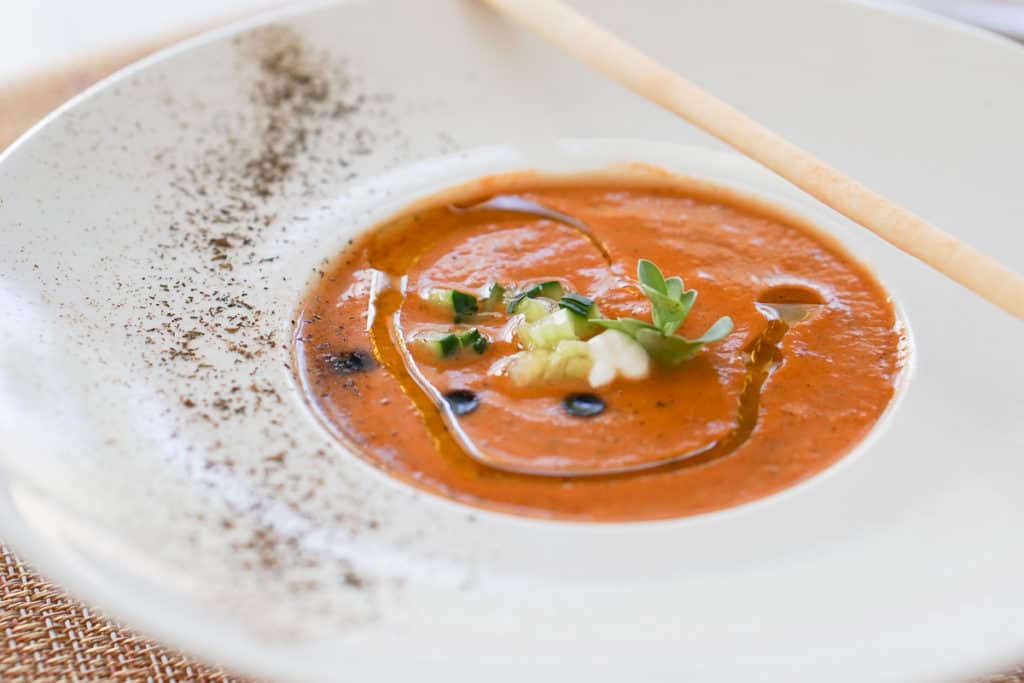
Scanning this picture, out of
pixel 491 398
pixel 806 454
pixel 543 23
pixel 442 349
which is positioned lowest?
pixel 806 454

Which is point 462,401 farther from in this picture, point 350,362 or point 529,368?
point 350,362

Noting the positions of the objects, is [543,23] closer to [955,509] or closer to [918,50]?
[918,50]

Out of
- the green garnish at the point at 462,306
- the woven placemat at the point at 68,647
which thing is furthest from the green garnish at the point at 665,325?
the woven placemat at the point at 68,647

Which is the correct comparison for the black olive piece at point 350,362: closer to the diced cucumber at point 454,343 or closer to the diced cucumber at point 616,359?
the diced cucumber at point 454,343

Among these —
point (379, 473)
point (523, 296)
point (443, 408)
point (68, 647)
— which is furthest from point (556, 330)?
point (68, 647)

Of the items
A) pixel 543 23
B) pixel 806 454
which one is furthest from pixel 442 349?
pixel 543 23

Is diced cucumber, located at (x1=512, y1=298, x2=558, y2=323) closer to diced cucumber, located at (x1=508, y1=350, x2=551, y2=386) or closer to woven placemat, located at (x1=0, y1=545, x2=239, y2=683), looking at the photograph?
diced cucumber, located at (x1=508, y1=350, x2=551, y2=386)
